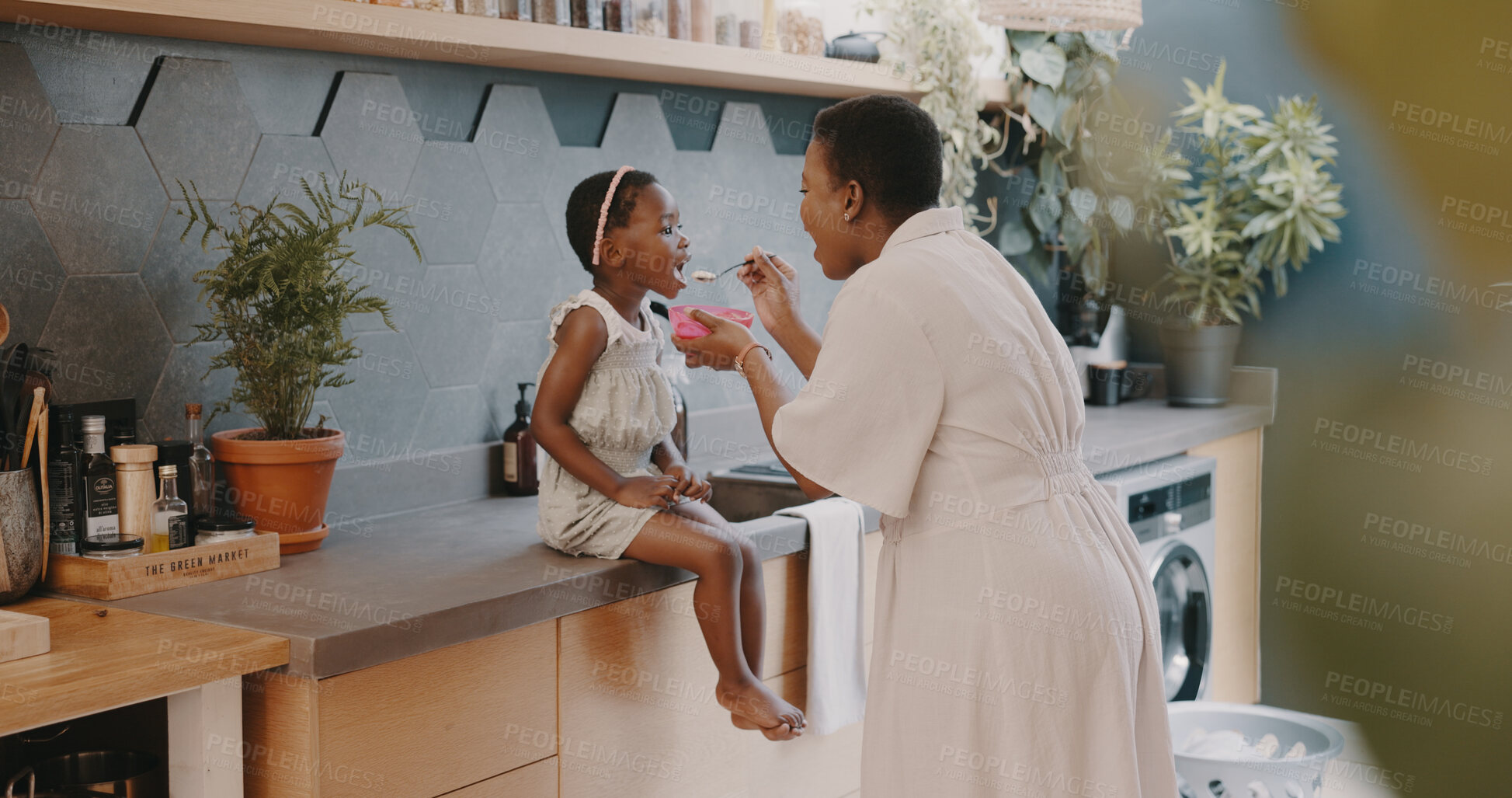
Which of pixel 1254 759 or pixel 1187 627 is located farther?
pixel 1187 627

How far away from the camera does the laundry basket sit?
239 centimetres

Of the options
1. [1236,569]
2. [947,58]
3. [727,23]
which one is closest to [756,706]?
[727,23]

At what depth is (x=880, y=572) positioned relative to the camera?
1589 mm

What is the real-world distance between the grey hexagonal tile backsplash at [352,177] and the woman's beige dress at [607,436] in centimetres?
48

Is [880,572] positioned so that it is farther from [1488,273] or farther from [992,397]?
[1488,273]

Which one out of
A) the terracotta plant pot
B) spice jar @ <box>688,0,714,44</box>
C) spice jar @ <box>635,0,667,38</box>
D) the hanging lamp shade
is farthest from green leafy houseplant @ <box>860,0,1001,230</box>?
the terracotta plant pot

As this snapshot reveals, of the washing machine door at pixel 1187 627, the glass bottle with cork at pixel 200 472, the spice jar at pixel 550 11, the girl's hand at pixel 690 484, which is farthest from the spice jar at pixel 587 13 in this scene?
the washing machine door at pixel 1187 627

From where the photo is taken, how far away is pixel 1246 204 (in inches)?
142

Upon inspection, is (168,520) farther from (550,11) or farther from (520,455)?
(550,11)

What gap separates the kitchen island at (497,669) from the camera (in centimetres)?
143

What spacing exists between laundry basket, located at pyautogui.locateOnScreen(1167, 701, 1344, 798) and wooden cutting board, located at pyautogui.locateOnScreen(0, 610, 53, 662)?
6.13 feet

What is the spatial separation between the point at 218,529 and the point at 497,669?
464mm

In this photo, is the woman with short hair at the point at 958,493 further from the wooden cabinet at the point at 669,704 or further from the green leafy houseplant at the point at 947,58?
the green leafy houseplant at the point at 947,58

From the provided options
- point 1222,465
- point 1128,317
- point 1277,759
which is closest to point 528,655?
point 1277,759
